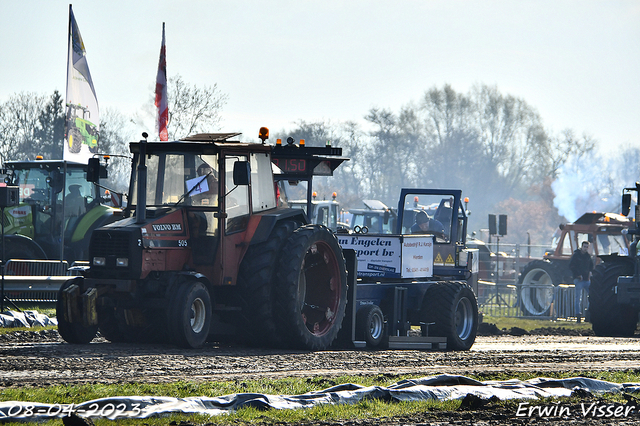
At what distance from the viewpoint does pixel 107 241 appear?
10.4 metres

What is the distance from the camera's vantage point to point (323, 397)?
23.0 feet

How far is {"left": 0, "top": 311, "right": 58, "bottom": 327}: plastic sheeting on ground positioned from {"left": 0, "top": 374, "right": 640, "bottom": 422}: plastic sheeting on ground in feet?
25.5

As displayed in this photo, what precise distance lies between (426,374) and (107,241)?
398 centimetres

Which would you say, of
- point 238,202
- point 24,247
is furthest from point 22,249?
point 238,202

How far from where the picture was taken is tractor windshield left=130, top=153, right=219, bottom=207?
10.9 metres

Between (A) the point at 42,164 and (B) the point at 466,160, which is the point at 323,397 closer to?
(A) the point at 42,164

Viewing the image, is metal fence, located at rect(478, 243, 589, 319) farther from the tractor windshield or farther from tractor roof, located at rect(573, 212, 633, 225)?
the tractor windshield

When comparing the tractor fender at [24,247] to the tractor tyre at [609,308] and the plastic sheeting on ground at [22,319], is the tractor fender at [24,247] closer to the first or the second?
the plastic sheeting on ground at [22,319]

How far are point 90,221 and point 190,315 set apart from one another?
9.00 meters

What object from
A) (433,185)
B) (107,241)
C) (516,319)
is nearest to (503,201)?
(433,185)

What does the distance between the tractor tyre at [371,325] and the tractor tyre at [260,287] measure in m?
1.66

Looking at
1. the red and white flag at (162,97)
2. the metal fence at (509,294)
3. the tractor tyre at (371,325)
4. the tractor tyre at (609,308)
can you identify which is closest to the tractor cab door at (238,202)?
the tractor tyre at (371,325)

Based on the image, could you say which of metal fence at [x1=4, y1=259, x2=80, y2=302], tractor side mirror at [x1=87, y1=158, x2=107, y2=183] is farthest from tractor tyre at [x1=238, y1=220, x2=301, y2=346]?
metal fence at [x1=4, y1=259, x2=80, y2=302]

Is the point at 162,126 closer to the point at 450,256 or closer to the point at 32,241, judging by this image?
the point at 32,241
